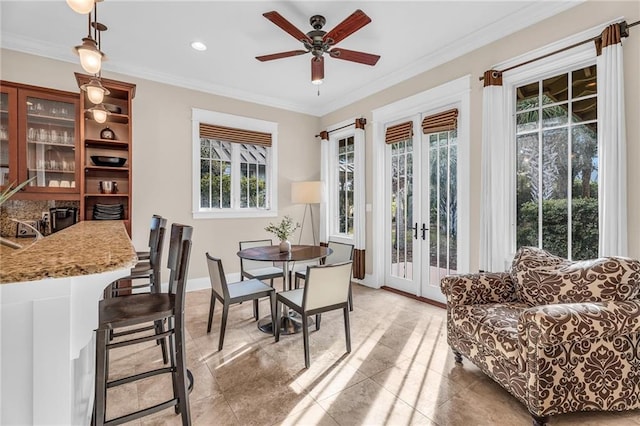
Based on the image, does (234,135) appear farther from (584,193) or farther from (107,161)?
(584,193)

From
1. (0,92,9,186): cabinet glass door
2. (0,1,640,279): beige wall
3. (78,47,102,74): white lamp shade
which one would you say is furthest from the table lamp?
(0,92,9,186): cabinet glass door

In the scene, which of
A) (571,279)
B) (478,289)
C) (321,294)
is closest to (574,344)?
(571,279)

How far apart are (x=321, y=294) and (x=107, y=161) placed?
3009 millimetres

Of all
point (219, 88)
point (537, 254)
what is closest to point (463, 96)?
point (537, 254)

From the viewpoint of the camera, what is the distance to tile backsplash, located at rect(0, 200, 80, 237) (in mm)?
3348

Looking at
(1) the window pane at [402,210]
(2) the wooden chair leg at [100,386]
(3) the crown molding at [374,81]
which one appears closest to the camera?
(2) the wooden chair leg at [100,386]

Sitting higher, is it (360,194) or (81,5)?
(81,5)

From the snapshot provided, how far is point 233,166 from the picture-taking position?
4.87 meters

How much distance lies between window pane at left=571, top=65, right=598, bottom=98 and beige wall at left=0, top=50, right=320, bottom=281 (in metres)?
3.94

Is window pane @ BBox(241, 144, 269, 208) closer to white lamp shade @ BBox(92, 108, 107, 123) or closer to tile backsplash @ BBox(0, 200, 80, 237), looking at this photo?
white lamp shade @ BBox(92, 108, 107, 123)

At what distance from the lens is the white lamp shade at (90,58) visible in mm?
1944

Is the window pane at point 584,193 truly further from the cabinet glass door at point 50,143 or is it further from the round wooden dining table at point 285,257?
the cabinet glass door at point 50,143

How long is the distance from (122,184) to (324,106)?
3.39m

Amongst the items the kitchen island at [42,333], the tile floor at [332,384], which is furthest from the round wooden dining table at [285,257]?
the kitchen island at [42,333]
